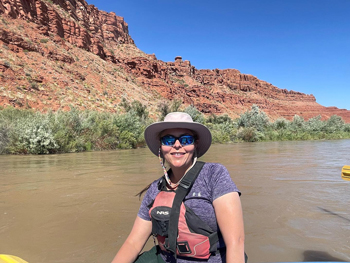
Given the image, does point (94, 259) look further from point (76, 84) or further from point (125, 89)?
point (125, 89)

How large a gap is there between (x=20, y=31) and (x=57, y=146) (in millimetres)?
30246

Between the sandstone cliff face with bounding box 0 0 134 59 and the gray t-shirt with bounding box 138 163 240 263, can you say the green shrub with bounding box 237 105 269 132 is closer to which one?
the gray t-shirt with bounding box 138 163 240 263

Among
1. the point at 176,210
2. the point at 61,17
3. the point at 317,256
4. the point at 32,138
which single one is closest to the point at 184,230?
the point at 176,210

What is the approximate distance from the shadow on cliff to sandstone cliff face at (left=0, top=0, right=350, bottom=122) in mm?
26366

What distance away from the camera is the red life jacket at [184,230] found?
1.52 meters

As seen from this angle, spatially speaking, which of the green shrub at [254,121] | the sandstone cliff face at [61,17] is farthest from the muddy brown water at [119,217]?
the sandstone cliff face at [61,17]

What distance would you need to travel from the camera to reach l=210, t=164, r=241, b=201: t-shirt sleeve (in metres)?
1.50

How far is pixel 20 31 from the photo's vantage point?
3522 centimetres

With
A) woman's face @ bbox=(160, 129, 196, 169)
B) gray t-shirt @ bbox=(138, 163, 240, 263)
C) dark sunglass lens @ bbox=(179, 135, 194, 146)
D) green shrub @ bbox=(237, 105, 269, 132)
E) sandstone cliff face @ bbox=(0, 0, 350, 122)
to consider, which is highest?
sandstone cliff face @ bbox=(0, 0, 350, 122)

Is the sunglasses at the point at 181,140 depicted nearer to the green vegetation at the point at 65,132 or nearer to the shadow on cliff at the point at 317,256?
the shadow on cliff at the point at 317,256

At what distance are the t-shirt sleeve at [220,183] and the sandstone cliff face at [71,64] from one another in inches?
1038

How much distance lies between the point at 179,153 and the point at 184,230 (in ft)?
1.63

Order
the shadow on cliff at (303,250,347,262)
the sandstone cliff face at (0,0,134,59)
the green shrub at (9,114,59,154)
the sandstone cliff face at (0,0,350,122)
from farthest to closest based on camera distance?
the sandstone cliff face at (0,0,134,59) → the sandstone cliff face at (0,0,350,122) → the green shrub at (9,114,59,154) → the shadow on cliff at (303,250,347,262)

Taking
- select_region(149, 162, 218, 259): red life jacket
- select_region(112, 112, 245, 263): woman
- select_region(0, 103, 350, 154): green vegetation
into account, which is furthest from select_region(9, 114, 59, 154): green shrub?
select_region(149, 162, 218, 259): red life jacket
